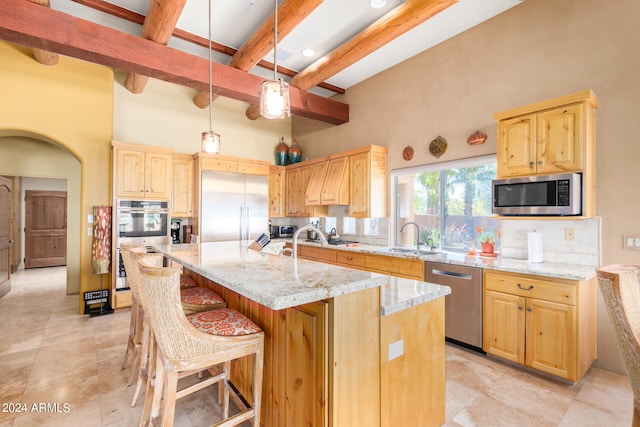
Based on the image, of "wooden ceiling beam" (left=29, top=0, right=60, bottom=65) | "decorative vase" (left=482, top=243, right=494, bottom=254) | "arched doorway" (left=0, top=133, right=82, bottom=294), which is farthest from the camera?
"arched doorway" (left=0, top=133, right=82, bottom=294)

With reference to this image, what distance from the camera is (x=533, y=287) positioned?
103 inches

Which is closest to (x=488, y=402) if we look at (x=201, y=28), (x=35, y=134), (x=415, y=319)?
(x=415, y=319)

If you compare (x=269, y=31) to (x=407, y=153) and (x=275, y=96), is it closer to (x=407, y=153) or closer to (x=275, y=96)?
(x=275, y=96)

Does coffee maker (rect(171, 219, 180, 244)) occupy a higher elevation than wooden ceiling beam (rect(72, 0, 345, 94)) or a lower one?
lower

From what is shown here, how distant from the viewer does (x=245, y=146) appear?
6.06m

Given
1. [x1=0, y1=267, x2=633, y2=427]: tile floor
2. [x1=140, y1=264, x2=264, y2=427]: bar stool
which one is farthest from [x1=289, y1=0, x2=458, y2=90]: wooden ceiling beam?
[x1=0, y1=267, x2=633, y2=427]: tile floor

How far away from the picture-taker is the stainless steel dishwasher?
2.97 m

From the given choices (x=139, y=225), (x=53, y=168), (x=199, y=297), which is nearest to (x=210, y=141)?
(x=199, y=297)

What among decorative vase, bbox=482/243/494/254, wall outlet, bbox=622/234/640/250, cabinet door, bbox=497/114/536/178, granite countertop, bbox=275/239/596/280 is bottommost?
granite countertop, bbox=275/239/596/280

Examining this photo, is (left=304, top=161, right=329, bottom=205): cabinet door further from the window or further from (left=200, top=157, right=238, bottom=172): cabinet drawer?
(left=200, top=157, right=238, bottom=172): cabinet drawer

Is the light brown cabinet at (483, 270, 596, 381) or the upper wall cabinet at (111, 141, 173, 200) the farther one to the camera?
the upper wall cabinet at (111, 141, 173, 200)

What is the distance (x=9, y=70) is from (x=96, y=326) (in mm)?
3500

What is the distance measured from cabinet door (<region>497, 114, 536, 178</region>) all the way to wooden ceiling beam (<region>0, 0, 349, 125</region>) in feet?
9.94

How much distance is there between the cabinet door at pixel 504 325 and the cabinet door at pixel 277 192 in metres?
4.12
